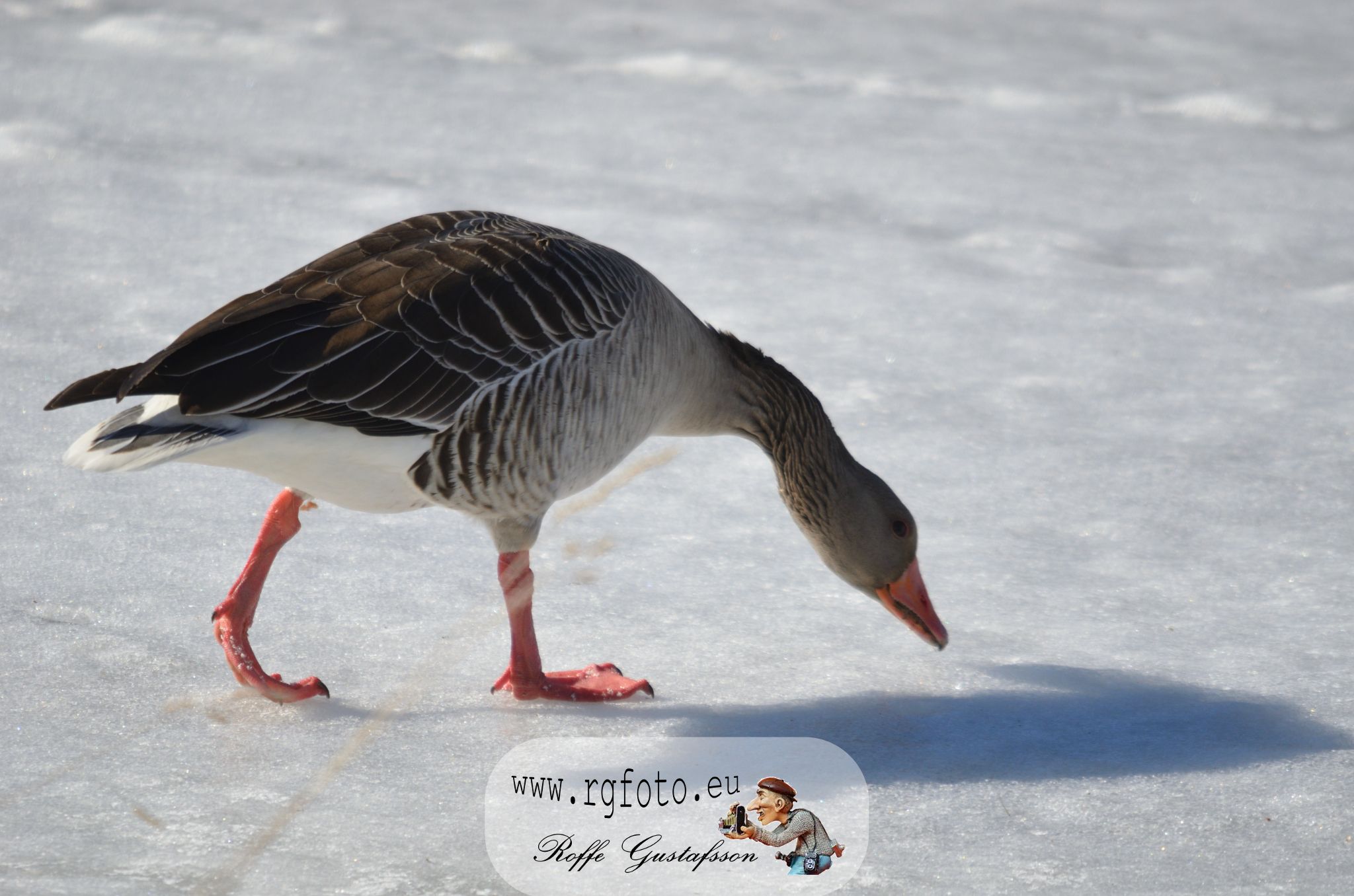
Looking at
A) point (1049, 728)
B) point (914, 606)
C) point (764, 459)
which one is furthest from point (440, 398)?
point (764, 459)

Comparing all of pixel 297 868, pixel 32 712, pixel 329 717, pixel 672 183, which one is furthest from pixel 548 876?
pixel 672 183

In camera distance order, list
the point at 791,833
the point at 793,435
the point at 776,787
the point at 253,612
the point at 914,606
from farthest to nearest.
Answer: the point at 793,435, the point at 914,606, the point at 253,612, the point at 776,787, the point at 791,833

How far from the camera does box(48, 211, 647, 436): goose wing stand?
2.94 m

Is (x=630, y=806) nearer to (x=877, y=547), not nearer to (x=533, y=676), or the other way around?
(x=533, y=676)

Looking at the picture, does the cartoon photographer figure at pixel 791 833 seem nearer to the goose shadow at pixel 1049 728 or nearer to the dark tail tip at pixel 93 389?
the goose shadow at pixel 1049 728

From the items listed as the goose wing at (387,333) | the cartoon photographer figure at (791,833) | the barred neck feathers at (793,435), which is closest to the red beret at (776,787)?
the cartoon photographer figure at (791,833)

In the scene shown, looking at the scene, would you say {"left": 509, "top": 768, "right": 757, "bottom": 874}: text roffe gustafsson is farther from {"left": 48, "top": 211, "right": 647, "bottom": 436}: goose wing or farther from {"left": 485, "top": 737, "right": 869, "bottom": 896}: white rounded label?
{"left": 48, "top": 211, "right": 647, "bottom": 436}: goose wing

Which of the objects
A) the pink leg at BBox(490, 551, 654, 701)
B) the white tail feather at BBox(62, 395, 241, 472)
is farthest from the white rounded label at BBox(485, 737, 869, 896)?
the white tail feather at BBox(62, 395, 241, 472)

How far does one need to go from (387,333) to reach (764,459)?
187 cm

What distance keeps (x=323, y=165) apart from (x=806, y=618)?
13.6ft

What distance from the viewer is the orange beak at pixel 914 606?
3402 mm

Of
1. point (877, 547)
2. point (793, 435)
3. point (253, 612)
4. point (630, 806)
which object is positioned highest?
point (793, 435)

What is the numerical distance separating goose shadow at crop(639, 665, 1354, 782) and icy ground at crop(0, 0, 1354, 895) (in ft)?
0.04

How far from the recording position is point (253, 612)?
324 cm
